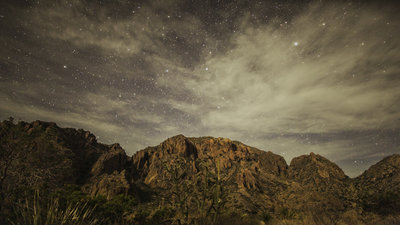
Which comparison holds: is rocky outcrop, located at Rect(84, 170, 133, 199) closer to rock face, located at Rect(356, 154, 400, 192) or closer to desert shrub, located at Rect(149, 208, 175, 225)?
desert shrub, located at Rect(149, 208, 175, 225)

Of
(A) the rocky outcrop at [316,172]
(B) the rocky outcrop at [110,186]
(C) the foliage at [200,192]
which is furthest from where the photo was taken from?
(A) the rocky outcrop at [316,172]

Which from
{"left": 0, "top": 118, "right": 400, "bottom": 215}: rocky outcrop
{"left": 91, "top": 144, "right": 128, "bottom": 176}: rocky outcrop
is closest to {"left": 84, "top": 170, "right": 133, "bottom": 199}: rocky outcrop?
{"left": 0, "top": 118, "right": 400, "bottom": 215}: rocky outcrop

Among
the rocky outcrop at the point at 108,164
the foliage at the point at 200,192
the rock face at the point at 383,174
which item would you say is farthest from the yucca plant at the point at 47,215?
the rocky outcrop at the point at 108,164

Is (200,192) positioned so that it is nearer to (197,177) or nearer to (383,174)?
(197,177)

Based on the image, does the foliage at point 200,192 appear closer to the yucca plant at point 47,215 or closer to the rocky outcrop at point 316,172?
the yucca plant at point 47,215

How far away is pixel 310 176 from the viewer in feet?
387

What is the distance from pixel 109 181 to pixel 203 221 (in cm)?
12474

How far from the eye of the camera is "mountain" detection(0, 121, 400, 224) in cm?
665

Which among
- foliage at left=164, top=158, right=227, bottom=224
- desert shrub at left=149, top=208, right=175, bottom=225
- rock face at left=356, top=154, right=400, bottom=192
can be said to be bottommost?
desert shrub at left=149, top=208, right=175, bottom=225

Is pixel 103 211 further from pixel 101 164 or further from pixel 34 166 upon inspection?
pixel 101 164

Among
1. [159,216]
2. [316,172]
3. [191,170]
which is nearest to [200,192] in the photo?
[191,170]

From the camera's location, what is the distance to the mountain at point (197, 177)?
Result: 665 centimetres

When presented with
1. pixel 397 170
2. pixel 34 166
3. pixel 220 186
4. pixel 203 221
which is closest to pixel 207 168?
pixel 220 186

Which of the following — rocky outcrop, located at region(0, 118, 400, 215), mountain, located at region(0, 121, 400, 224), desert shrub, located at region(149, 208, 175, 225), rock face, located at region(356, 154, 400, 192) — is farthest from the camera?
rock face, located at region(356, 154, 400, 192)
